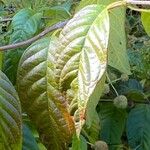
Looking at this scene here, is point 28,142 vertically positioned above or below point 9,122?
below

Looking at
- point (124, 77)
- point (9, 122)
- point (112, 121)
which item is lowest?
point (112, 121)

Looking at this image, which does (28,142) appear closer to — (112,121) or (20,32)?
(20,32)

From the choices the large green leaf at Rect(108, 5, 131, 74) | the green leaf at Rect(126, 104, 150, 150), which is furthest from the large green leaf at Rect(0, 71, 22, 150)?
the green leaf at Rect(126, 104, 150, 150)

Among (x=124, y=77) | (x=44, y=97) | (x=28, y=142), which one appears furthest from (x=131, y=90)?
(x=44, y=97)

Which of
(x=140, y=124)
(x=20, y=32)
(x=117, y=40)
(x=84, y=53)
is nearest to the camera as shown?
(x=84, y=53)

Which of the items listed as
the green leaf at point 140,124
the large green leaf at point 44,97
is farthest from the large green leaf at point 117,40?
the green leaf at point 140,124

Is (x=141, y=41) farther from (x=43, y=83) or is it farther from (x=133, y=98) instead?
(x=43, y=83)

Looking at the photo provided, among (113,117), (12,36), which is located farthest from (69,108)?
(113,117)

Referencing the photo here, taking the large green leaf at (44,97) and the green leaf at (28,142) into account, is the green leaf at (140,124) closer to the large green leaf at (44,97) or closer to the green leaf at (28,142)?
the green leaf at (28,142)
